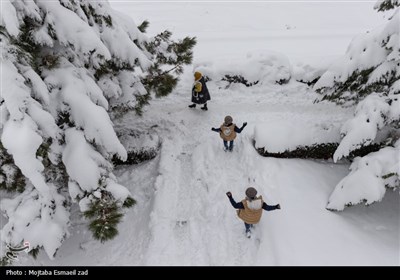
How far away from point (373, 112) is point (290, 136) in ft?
8.59

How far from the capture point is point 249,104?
11703mm

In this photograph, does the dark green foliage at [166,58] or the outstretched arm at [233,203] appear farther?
the dark green foliage at [166,58]

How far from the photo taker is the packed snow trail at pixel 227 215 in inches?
283

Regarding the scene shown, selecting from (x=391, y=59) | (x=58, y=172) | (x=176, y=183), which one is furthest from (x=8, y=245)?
(x=391, y=59)

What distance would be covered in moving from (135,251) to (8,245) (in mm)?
2856

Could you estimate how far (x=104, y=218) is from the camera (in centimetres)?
559

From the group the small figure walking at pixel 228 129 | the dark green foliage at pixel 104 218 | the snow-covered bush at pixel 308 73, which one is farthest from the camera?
the snow-covered bush at pixel 308 73

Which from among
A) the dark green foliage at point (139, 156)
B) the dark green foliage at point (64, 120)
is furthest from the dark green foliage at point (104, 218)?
the dark green foliage at point (139, 156)

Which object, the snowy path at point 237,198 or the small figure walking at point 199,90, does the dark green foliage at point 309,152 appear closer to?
the snowy path at point 237,198

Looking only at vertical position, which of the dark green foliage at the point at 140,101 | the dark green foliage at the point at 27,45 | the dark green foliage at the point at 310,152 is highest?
the dark green foliage at the point at 27,45

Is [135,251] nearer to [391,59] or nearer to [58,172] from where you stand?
[58,172]

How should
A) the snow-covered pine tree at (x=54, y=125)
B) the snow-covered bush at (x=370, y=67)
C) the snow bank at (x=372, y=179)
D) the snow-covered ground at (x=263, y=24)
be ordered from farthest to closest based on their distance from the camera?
the snow-covered ground at (x=263, y=24)
the snow-covered bush at (x=370, y=67)
the snow bank at (x=372, y=179)
the snow-covered pine tree at (x=54, y=125)

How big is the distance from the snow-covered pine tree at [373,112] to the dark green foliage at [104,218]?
16.3ft

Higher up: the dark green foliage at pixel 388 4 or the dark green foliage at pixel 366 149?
the dark green foliage at pixel 388 4
